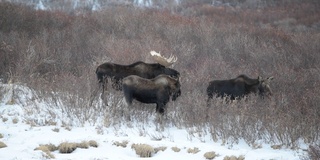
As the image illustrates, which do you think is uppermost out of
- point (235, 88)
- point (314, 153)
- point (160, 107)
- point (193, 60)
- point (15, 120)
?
point (193, 60)

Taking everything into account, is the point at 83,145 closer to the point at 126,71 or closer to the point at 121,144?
the point at 121,144

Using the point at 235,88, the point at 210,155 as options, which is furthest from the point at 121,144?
the point at 235,88

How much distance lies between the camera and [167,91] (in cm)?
930

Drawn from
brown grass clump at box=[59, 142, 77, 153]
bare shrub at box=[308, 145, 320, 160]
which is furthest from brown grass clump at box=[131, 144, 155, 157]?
bare shrub at box=[308, 145, 320, 160]

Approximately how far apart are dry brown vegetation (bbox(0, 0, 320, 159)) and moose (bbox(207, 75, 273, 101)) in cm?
45

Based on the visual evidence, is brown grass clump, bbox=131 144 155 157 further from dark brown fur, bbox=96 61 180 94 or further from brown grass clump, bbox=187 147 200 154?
dark brown fur, bbox=96 61 180 94

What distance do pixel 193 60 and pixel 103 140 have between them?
1101cm

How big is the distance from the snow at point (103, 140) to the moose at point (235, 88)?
1.93m

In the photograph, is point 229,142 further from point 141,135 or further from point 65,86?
point 65,86

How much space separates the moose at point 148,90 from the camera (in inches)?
358

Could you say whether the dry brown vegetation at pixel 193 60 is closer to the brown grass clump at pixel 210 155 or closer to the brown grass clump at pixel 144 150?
the brown grass clump at pixel 210 155

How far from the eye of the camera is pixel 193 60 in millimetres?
18609

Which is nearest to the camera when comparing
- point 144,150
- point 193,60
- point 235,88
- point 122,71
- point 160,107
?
point 144,150

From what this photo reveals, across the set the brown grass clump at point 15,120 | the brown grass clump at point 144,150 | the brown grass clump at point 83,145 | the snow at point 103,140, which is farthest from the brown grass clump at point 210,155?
the brown grass clump at point 15,120
